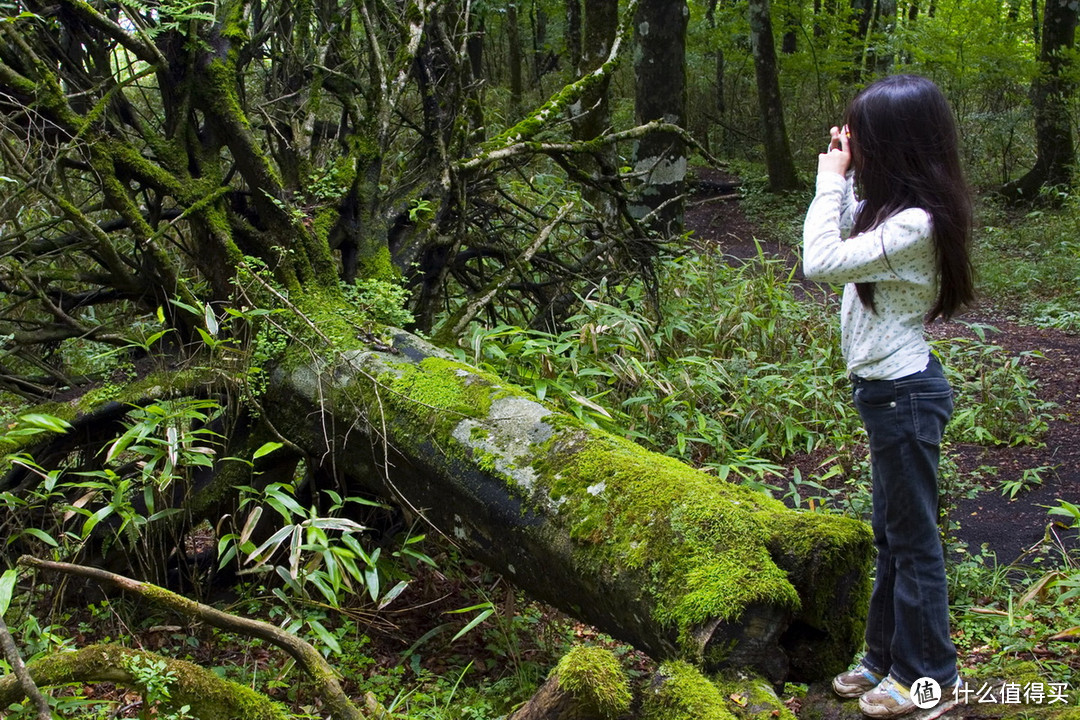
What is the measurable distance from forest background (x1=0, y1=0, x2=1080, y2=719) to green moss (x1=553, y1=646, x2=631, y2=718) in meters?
0.02

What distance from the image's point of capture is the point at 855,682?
257 centimetres

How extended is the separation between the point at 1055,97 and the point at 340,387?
41.3 ft

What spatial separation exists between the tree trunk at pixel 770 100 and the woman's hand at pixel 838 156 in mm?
12217

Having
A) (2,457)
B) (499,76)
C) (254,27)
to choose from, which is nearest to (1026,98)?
(499,76)

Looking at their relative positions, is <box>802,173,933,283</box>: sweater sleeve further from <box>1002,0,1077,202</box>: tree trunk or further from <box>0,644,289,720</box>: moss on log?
<box>1002,0,1077,202</box>: tree trunk

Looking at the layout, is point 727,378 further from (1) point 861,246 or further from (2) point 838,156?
(1) point 861,246

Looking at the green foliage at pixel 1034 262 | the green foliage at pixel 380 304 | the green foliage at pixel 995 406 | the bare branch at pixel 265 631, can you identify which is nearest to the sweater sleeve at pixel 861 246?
the bare branch at pixel 265 631

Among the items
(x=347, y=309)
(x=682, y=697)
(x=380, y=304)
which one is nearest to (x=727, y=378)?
(x=380, y=304)

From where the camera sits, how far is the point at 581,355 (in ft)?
16.3

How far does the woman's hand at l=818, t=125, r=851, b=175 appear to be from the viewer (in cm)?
263

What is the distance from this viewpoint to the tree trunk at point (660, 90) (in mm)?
8008

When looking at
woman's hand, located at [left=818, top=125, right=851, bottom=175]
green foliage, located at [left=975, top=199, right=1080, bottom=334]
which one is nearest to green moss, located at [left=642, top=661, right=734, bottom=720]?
woman's hand, located at [left=818, top=125, right=851, bottom=175]

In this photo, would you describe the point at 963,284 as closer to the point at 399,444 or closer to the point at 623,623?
the point at 623,623

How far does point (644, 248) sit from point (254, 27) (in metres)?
2.89
